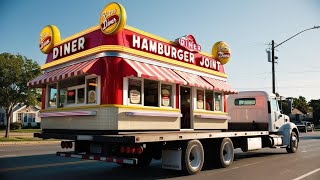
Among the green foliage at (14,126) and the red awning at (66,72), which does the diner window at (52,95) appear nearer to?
the red awning at (66,72)

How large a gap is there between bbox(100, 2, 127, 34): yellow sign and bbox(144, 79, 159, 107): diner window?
6.00 feet

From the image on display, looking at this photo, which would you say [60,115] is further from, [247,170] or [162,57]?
[247,170]

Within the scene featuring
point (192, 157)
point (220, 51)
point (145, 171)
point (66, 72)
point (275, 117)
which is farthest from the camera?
point (275, 117)

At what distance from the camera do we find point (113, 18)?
9062 millimetres

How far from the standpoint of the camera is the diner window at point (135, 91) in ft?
30.7

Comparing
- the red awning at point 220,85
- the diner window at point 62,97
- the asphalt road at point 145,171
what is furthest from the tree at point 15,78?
the red awning at point 220,85

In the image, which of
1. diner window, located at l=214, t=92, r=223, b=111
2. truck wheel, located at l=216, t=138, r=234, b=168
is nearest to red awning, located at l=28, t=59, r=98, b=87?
truck wheel, located at l=216, t=138, r=234, b=168

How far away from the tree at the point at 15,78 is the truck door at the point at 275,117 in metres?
18.1

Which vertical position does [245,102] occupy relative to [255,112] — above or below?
above

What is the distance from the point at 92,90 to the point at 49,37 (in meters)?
3.13

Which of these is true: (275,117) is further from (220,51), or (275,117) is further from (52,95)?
(52,95)

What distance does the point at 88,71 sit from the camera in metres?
8.80

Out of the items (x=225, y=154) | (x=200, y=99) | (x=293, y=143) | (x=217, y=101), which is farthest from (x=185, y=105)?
(x=293, y=143)

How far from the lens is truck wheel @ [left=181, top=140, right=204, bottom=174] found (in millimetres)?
8812
